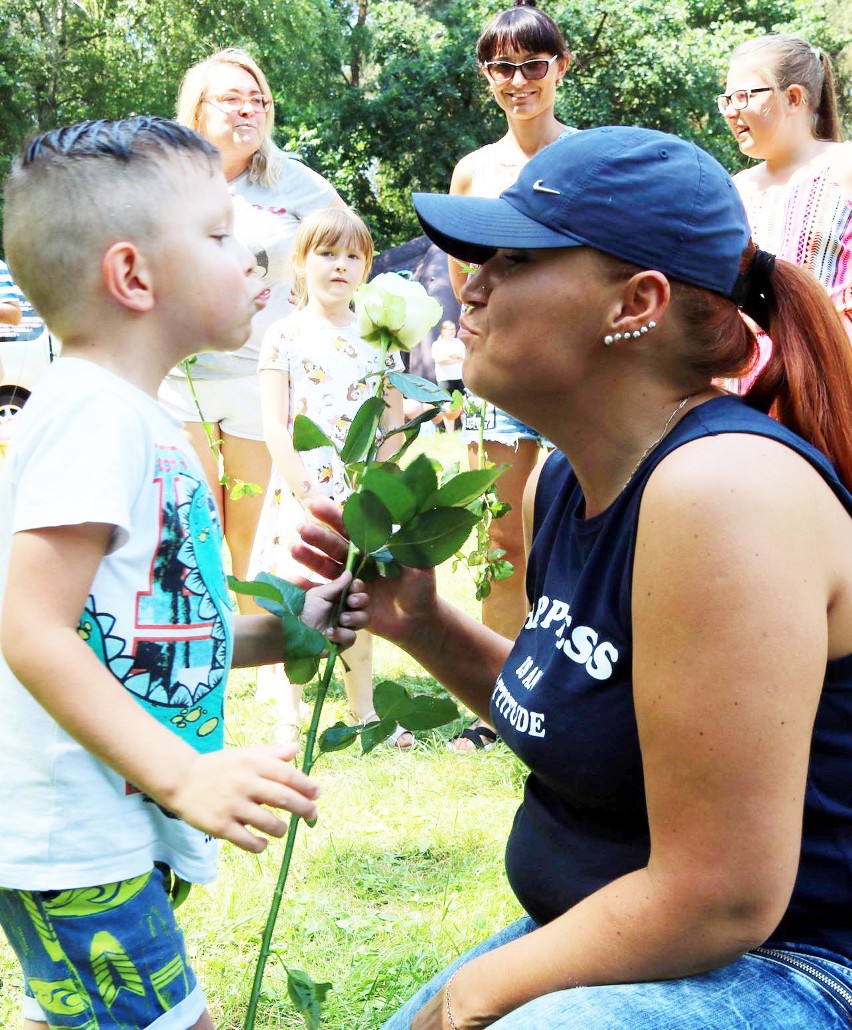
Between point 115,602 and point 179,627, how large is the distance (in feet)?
0.31

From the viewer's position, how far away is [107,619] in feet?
4.60

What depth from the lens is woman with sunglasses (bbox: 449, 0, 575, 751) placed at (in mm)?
3826

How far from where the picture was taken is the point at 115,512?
4.37 ft

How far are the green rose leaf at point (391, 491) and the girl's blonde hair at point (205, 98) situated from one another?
282cm

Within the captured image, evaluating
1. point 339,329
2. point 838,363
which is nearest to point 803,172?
point 339,329

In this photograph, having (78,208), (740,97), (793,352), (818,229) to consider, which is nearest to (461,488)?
(793,352)

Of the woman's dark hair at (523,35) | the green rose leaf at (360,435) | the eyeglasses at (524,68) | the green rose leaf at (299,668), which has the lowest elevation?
the green rose leaf at (299,668)

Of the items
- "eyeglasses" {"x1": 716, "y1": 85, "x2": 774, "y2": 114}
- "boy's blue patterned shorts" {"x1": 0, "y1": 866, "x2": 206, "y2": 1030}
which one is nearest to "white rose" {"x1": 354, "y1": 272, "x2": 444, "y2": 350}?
"boy's blue patterned shorts" {"x1": 0, "y1": 866, "x2": 206, "y2": 1030}

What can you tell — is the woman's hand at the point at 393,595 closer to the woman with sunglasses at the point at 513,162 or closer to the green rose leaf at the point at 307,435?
the green rose leaf at the point at 307,435

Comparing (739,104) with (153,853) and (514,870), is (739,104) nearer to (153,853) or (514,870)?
(514,870)

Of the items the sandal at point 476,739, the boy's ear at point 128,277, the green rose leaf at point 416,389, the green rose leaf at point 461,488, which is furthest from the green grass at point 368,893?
the boy's ear at point 128,277

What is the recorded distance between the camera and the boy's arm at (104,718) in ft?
4.15

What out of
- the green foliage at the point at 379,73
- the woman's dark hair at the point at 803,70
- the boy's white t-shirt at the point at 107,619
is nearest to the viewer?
the boy's white t-shirt at the point at 107,619

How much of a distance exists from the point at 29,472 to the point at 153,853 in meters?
0.54
